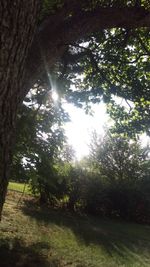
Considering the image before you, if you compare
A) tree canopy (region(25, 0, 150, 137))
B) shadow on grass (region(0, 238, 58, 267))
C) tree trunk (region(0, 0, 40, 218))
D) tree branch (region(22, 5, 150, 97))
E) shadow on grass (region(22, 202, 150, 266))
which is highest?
tree canopy (region(25, 0, 150, 137))

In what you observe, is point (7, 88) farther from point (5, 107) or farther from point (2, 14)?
point (2, 14)

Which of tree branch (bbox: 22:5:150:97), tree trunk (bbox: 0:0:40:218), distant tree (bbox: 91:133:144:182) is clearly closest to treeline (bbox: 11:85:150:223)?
distant tree (bbox: 91:133:144:182)

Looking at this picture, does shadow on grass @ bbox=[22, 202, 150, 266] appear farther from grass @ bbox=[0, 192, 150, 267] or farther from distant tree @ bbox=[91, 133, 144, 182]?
distant tree @ bbox=[91, 133, 144, 182]

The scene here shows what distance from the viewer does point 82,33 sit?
539cm

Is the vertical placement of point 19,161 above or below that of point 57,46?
below

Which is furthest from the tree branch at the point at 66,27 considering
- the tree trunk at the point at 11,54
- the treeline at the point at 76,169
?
the treeline at the point at 76,169

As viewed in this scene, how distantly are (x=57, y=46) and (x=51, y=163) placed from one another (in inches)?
217

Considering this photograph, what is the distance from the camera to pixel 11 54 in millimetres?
2672

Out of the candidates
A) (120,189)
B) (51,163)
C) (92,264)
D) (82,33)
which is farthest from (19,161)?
(120,189)

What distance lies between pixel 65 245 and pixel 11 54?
7657mm

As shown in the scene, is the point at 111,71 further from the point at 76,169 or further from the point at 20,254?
the point at 76,169

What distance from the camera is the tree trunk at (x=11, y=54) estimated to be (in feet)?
8.52

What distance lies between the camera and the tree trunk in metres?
2.60

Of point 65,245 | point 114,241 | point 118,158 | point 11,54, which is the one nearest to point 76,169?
point 118,158
